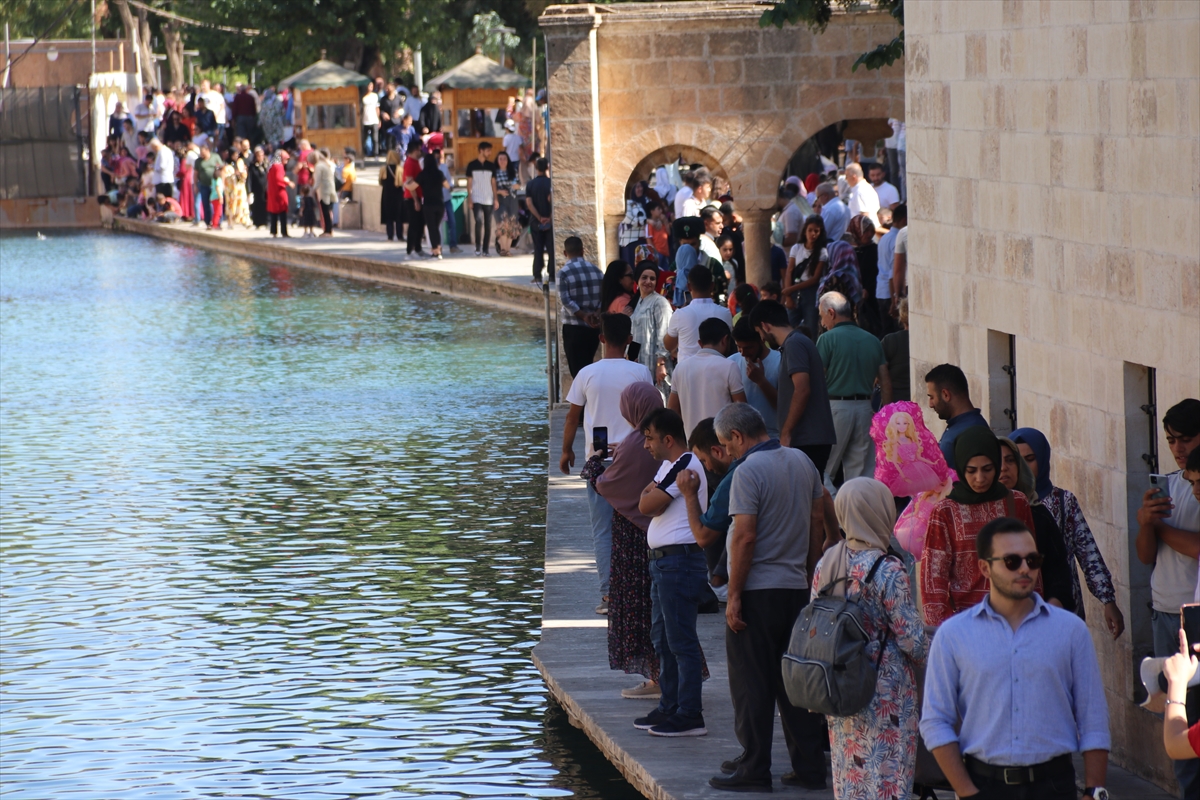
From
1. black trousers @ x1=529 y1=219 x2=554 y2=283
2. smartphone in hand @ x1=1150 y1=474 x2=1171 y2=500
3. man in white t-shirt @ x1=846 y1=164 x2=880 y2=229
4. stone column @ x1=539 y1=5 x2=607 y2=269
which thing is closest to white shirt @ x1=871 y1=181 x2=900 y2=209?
man in white t-shirt @ x1=846 y1=164 x2=880 y2=229

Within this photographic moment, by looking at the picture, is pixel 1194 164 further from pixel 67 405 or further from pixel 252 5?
pixel 252 5

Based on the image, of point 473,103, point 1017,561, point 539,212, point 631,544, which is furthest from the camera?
point 473,103

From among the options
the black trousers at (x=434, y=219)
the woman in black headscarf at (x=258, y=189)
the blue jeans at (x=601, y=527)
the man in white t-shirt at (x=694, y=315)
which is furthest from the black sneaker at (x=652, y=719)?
the woman in black headscarf at (x=258, y=189)

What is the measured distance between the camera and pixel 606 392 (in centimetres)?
979

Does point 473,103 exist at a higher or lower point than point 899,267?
higher

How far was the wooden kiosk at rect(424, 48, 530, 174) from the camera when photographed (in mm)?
38500

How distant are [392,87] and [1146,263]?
3776cm

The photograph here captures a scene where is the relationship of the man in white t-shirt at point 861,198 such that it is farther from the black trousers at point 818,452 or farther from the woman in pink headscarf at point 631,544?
the woman in pink headscarf at point 631,544

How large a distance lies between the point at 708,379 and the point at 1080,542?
12.3 ft

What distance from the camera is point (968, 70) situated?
28.8 feet

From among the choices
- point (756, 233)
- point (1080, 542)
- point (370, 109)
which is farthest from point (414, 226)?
point (1080, 542)

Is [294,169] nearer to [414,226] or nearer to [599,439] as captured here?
[414,226]

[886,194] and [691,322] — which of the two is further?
[886,194]

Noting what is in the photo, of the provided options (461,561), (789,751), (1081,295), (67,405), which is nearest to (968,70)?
(1081,295)
